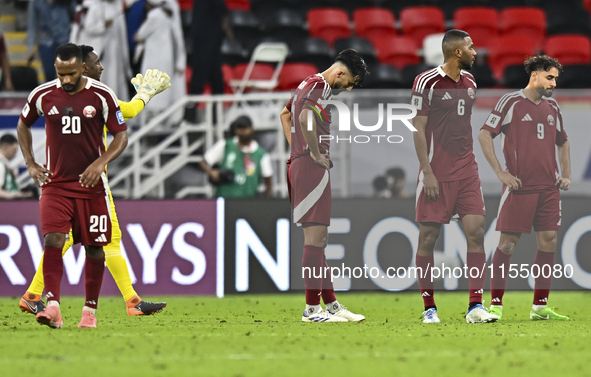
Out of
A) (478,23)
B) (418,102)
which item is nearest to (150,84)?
(418,102)

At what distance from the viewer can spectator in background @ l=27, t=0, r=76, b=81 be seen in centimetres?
1126

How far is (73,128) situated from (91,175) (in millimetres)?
339

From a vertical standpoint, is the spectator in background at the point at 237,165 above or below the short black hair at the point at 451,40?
below

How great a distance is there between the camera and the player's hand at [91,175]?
18.8 ft

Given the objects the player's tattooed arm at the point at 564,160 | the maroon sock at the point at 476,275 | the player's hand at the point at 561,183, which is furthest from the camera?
the player's tattooed arm at the point at 564,160

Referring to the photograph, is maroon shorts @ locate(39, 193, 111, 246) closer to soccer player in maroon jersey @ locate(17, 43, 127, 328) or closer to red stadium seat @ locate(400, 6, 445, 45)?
soccer player in maroon jersey @ locate(17, 43, 127, 328)

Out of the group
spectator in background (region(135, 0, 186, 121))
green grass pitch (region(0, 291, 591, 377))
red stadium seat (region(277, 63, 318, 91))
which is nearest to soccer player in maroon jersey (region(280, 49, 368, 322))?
green grass pitch (region(0, 291, 591, 377))

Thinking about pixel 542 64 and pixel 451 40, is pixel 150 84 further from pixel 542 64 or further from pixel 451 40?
pixel 542 64

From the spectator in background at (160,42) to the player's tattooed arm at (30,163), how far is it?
4424 millimetres

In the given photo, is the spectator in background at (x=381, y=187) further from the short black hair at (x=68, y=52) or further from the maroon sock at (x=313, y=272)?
the short black hair at (x=68, y=52)

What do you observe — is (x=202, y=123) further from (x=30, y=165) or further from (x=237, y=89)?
(x=30, y=165)

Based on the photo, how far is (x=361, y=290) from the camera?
919 cm

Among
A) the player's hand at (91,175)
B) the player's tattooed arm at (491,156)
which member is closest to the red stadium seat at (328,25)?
the player's tattooed arm at (491,156)

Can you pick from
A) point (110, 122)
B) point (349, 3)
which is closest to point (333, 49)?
point (349, 3)
